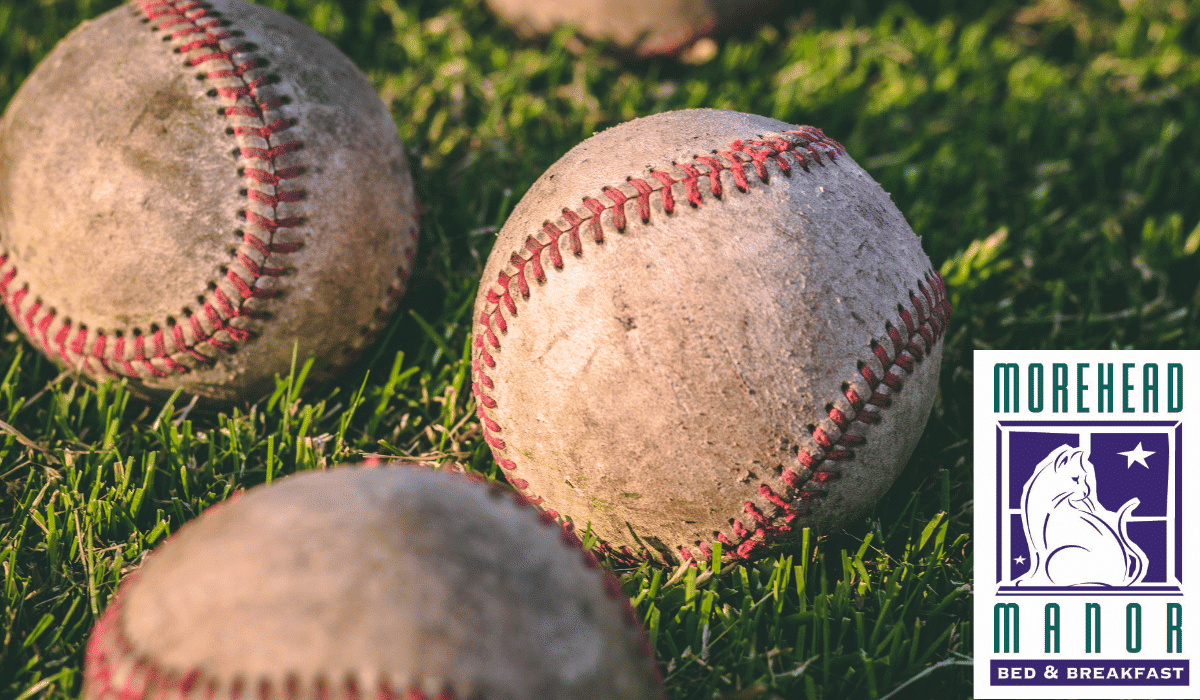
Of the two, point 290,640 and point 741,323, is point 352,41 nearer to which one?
point 741,323

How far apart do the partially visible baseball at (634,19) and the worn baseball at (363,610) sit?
132 inches

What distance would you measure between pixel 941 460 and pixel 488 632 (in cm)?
196

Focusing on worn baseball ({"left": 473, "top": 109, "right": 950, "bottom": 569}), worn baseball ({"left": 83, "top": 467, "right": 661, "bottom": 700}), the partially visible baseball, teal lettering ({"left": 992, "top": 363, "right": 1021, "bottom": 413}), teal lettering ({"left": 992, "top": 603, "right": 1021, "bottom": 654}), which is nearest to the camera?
worn baseball ({"left": 83, "top": 467, "right": 661, "bottom": 700})

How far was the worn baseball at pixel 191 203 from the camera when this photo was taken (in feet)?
8.55

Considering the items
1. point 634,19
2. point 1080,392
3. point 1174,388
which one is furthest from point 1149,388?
point 634,19

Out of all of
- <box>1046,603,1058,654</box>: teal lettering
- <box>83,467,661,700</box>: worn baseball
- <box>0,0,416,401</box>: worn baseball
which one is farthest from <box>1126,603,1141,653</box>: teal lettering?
<box>0,0,416,401</box>: worn baseball

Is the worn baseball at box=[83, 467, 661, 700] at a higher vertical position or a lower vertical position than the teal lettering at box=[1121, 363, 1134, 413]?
lower

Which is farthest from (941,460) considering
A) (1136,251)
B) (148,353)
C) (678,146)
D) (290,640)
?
(148,353)

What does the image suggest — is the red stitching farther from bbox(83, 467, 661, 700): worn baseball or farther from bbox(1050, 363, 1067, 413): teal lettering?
bbox(1050, 363, 1067, 413): teal lettering

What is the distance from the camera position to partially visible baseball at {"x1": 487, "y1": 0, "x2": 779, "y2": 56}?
4.55 m

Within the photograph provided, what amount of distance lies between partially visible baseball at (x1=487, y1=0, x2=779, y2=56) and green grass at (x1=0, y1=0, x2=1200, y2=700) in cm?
13

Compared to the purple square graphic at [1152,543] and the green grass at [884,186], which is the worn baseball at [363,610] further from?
the purple square graphic at [1152,543]

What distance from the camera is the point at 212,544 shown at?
1.72 m

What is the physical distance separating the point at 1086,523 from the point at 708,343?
1229 mm
